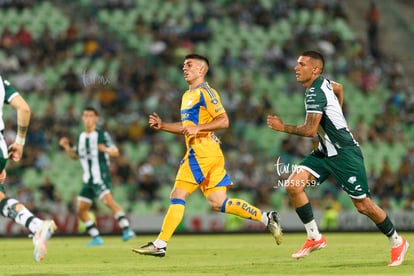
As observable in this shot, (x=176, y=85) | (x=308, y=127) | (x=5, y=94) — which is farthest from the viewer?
(x=176, y=85)

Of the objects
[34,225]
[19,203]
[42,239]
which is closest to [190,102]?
[19,203]

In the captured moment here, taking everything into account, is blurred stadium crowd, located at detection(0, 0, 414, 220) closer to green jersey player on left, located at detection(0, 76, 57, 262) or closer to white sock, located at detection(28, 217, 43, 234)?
green jersey player on left, located at detection(0, 76, 57, 262)

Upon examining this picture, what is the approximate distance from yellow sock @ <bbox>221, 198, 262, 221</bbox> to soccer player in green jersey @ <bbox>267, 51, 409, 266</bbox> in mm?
763

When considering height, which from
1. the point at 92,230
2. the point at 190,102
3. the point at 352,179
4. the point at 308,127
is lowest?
the point at 92,230

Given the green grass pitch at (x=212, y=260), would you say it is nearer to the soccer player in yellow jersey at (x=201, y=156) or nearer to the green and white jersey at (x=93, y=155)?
the soccer player in yellow jersey at (x=201, y=156)

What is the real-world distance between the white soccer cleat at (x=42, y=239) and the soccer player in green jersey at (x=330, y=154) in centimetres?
304

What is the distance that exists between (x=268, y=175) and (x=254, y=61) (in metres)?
5.11

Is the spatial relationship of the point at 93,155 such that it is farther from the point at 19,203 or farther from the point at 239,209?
the point at 19,203

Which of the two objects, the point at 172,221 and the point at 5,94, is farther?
the point at 172,221

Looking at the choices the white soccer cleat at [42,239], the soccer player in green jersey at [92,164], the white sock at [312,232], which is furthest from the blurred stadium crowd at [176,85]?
the white soccer cleat at [42,239]

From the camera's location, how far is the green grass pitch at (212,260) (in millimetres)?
11977

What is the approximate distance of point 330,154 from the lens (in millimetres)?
12969

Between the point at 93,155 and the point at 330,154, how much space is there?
26.2ft

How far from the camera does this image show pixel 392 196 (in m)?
26.1
